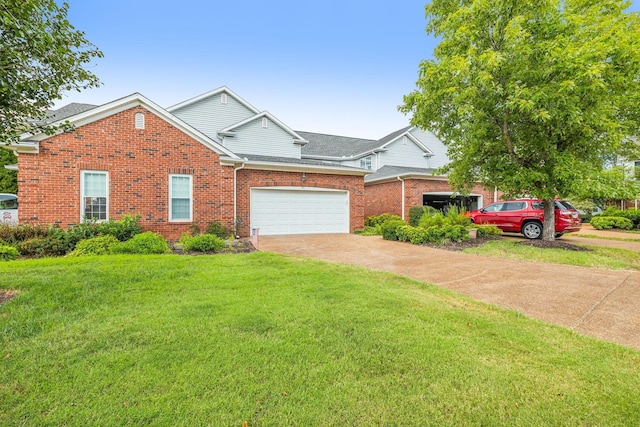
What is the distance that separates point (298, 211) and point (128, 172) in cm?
662

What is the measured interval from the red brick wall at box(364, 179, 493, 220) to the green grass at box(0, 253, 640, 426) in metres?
11.9

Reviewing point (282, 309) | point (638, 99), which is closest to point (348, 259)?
point (282, 309)

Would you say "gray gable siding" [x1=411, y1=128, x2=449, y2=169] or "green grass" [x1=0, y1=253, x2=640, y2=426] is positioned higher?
"gray gable siding" [x1=411, y1=128, x2=449, y2=169]

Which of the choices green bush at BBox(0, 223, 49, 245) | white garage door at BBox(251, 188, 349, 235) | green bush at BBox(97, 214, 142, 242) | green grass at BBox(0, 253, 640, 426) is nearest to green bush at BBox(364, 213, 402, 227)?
white garage door at BBox(251, 188, 349, 235)

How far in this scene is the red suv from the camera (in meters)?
11.2

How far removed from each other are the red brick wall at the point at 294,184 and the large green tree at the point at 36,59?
798 centimetres

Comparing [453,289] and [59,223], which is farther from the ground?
[59,223]

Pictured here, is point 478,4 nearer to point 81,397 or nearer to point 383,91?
point 383,91

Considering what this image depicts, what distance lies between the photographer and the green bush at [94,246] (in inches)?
295

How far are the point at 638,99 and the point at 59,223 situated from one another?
17916mm

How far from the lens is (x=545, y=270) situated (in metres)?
6.54

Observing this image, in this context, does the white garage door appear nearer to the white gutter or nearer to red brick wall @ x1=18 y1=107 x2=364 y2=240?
the white gutter

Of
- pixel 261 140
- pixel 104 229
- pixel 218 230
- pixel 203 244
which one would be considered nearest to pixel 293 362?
pixel 203 244

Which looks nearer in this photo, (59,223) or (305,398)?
(305,398)
